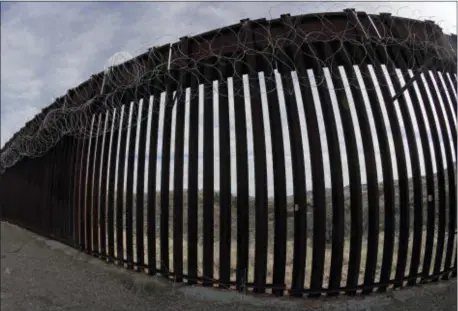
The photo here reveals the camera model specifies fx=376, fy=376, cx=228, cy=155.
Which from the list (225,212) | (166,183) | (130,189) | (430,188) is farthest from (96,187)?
(430,188)

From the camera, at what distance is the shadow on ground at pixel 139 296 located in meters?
3.63

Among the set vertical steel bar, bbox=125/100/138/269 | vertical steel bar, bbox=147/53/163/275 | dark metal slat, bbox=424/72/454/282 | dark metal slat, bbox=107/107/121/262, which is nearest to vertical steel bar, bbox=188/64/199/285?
vertical steel bar, bbox=147/53/163/275

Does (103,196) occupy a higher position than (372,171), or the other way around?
(372,171)

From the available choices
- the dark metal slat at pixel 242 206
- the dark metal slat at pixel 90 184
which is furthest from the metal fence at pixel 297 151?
the dark metal slat at pixel 90 184

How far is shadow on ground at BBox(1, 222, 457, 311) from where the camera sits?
3627mm

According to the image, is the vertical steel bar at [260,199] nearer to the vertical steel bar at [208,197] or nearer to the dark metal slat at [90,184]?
the vertical steel bar at [208,197]

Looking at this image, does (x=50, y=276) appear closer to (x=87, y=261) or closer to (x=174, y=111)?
(x=87, y=261)

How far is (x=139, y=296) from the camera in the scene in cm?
394

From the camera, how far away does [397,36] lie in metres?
4.56

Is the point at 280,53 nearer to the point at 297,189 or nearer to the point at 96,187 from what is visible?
the point at 297,189

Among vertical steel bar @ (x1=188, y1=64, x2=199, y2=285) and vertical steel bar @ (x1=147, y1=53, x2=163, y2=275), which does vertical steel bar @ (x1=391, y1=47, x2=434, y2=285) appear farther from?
vertical steel bar @ (x1=147, y1=53, x2=163, y2=275)

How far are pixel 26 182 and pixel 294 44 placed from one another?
10.2 metres

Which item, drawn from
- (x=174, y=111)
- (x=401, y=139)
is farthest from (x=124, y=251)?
(x=401, y=139)

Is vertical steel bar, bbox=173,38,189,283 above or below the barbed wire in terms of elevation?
below
